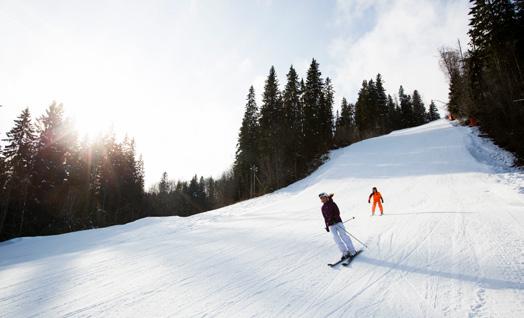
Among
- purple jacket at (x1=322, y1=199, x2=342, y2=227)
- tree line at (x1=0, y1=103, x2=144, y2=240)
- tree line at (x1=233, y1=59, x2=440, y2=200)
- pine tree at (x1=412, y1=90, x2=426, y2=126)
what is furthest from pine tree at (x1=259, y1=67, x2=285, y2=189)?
pine tree at (x1=412, y1=90, x2=426, y2=126)

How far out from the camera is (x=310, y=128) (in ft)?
133

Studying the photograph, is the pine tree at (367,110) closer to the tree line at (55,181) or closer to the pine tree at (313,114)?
the pine tree at (313,114)

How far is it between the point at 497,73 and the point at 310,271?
106 feet

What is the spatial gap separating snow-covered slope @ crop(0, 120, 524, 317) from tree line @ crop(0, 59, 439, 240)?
1962 centimetres

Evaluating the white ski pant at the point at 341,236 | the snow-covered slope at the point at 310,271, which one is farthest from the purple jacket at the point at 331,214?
the snow-covered slope at the point at 310,271

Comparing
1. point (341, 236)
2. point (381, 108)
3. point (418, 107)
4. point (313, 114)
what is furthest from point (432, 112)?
point (341, 236)

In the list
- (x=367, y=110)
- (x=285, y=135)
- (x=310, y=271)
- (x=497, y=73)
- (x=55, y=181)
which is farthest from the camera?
(x=367, y=110)

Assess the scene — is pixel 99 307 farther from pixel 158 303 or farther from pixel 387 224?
pixel 387 224

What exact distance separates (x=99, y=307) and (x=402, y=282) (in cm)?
622

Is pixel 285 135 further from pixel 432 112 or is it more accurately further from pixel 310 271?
pixel 432 112

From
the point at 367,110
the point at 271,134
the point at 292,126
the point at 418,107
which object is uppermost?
the point at 418,107

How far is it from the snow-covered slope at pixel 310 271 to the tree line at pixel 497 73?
1025cm

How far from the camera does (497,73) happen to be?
26609 mm

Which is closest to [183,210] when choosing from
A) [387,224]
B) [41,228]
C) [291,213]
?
[41,228]
